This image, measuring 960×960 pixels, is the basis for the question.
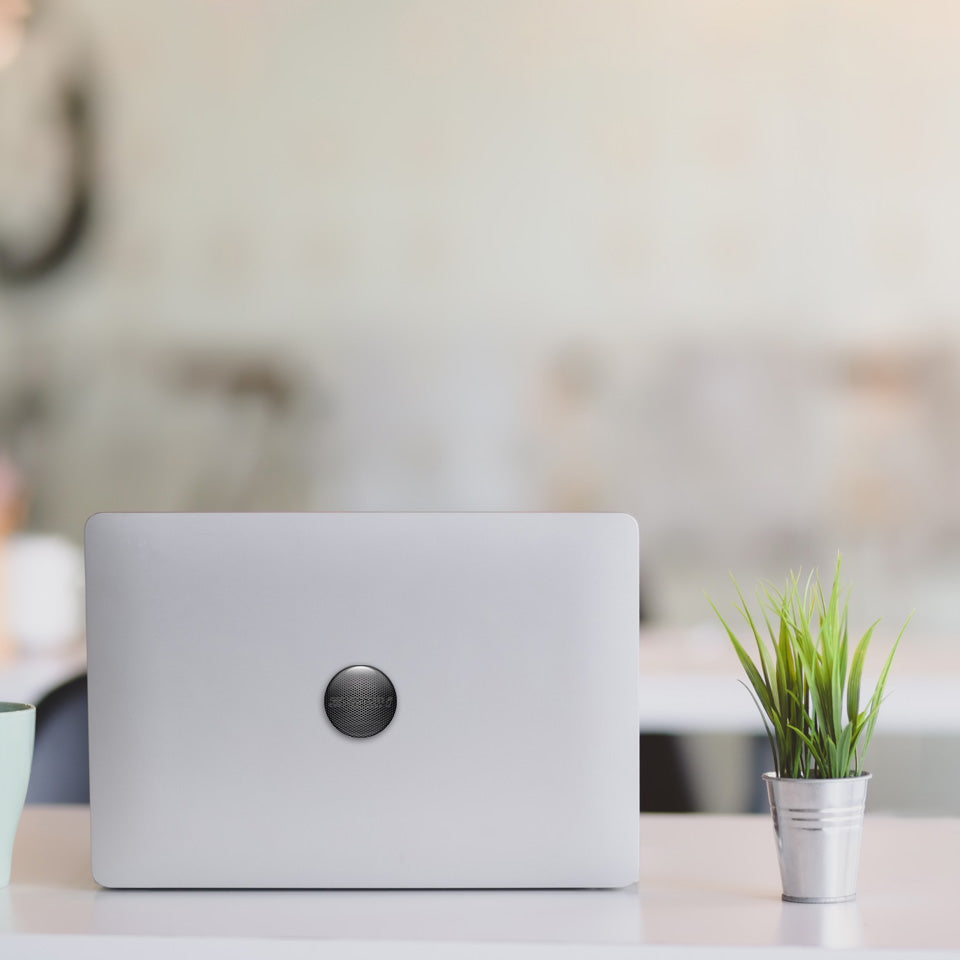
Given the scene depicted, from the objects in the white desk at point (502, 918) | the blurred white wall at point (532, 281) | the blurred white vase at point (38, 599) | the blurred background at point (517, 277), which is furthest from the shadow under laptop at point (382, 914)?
the blurred white wall at point (532, 281)

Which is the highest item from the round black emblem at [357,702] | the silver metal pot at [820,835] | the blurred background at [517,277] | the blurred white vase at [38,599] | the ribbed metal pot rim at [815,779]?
the blurred background at [517,277]

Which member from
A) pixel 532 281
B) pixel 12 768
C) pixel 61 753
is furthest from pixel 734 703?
pixel 532 281

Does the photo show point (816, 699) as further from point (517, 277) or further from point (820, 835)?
point (517, 277)

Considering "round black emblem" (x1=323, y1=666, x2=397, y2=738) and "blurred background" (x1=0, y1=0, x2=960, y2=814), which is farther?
"blurred background" (x1=0, y1=0, x2=960, y2=814)

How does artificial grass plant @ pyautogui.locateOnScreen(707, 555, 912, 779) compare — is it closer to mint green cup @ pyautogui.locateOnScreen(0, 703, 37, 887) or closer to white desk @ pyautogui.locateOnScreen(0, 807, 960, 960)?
white desk @ pyautogui.locateOnScreen(0, 807, 960, 960)

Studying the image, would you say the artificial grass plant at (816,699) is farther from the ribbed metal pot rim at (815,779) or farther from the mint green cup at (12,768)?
the mint green cup at (12,768)

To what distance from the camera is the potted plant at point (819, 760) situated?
735mm

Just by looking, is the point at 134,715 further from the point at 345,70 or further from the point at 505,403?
the point at 345,70

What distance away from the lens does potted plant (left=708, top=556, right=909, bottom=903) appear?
73 cm

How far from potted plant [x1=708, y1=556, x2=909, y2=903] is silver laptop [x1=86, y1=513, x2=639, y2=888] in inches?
3.6

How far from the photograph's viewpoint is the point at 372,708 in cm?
76

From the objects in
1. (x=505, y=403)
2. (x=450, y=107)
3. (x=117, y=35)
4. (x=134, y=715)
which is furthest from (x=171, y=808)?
(x=117, y=35)

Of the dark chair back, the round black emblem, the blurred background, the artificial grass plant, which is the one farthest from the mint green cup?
the blurred background

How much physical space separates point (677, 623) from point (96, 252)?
69.6 inches
